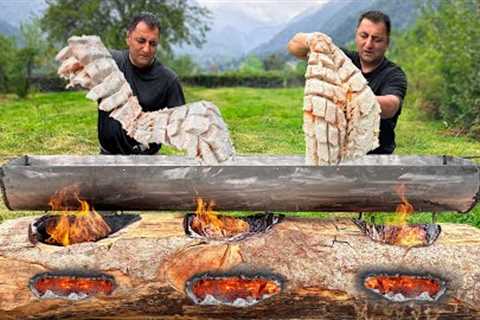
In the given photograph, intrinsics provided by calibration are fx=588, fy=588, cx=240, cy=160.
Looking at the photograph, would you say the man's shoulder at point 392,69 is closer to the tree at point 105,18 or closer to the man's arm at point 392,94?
the man's arm at point 392,94

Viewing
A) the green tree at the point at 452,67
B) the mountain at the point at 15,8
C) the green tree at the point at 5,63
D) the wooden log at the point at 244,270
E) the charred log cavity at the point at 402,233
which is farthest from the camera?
the mountain at the point at 15,8

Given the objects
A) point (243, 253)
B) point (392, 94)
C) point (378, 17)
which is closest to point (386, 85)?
point (392, 94)

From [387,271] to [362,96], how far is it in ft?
3.59

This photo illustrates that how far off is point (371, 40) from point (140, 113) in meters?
1.79

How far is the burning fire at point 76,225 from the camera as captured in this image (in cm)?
364

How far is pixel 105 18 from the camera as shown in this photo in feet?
81.4

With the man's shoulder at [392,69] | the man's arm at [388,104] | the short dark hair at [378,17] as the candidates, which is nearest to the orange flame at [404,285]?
the man's arm at [388,104]

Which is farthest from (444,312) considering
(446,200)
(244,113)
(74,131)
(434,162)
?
(244,113)

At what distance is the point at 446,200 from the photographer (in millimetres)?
3598

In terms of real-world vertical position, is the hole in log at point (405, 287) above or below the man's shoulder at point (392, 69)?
below

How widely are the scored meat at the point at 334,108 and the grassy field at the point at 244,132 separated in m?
2.52

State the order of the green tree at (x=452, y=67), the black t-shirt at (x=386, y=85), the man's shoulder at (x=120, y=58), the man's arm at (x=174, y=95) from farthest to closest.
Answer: the green tree at (x=452, y=67)
the man's arm at (x=174, y=95)
the man's shoulder at (x=120, y=58)
the black t-shirt at (x=386, y=85)

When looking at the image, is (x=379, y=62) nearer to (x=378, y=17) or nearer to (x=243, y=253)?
(x=378, y=17)

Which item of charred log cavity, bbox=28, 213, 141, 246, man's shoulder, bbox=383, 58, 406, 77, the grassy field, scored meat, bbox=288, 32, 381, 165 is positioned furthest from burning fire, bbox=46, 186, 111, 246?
the grassy field
